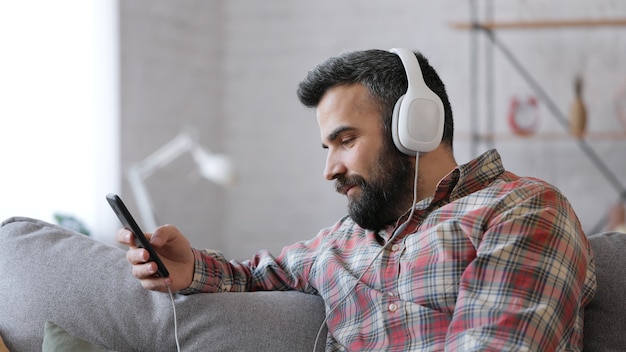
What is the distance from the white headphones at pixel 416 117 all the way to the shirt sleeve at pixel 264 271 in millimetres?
279

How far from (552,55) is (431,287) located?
2769 mm

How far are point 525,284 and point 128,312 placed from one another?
2.18ft

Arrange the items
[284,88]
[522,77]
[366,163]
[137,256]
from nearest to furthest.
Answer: [137,256], [366,163], [522,77], [284,88]

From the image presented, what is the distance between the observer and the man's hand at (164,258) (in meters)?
1.36

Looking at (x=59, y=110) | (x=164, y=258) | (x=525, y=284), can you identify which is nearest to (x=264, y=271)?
(x=164, y=258)

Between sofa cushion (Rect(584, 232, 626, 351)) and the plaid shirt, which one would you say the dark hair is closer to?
the plaid shirt

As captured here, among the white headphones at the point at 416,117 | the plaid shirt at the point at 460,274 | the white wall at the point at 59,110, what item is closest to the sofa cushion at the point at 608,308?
the plaid shirt at the point at 460,274

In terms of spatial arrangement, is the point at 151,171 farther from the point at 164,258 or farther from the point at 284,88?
the point at 164,258

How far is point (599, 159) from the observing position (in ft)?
12.3

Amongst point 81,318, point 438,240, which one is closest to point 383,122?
point 438,240

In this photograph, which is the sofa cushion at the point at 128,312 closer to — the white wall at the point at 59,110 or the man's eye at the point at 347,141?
the man's eye at the point at 347,141

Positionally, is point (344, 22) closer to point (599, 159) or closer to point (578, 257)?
point (599, 159)

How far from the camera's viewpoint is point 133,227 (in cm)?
129

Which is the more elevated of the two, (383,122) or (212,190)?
(383,122)
